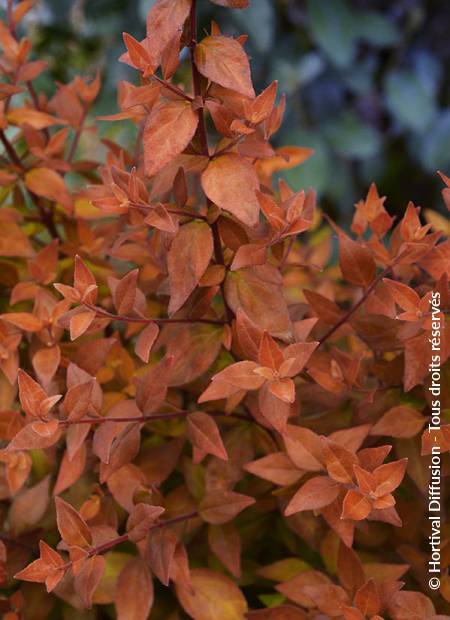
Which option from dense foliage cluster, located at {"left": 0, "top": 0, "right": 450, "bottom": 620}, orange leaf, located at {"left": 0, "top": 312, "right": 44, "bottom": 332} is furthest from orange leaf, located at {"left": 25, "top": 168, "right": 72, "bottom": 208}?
orange leaf, located at {"left": 0, "top": 312, "right": 44, "bottom": 332}

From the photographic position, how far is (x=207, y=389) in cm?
51

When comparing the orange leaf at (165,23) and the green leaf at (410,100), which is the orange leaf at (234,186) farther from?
the green leaf at (410,100)

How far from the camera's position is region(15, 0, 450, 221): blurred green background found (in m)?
2.15

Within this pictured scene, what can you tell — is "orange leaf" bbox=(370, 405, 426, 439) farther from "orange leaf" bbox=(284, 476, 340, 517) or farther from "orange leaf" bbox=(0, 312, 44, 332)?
"orange leaf" bbox=(0, 312, 44, 332)

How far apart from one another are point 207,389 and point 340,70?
191 centimetres

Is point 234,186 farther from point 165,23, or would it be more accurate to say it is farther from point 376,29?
point 376,29

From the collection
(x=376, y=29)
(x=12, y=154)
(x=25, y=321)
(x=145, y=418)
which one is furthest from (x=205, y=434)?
(x=376, y=29)

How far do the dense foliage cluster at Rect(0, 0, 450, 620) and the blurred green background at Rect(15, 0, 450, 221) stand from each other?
151 cm

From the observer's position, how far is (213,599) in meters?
0.58

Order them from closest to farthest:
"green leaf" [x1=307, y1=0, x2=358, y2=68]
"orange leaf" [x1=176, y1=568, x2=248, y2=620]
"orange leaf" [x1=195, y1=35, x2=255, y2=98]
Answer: "orange leaf" [x1=195, y1=35, x2=255, y2=98] → "orange leaf" [x1=176, y1=568, x2=248, y2=620] → "green leaf" [x1=307, y1=0, x2=358, y2=68]

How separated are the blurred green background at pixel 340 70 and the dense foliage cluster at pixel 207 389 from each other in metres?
1.51

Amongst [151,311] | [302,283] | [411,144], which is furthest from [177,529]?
[411,144]

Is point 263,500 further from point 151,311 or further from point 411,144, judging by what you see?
point 411,144

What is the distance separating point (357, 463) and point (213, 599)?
15cm
